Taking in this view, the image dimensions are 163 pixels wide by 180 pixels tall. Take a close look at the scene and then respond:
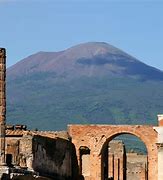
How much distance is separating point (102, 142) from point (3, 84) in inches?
751

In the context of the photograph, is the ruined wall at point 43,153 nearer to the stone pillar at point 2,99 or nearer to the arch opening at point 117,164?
the stone pillar at point 2,99

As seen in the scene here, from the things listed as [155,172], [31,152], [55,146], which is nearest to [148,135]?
[155,172]

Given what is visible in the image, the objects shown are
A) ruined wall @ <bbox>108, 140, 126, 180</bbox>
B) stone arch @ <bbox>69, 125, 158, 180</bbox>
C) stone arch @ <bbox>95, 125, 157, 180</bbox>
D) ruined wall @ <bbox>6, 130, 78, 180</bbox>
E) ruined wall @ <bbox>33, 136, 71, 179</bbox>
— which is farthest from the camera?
ruined wall @ <bbox>108, 140, 126, 180</bbox>

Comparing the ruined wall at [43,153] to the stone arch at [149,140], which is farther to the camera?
the stone arch at [149,140]

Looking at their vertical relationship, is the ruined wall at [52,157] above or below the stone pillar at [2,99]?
below

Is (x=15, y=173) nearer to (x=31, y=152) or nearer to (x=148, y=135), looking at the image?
(x=31, y=152)

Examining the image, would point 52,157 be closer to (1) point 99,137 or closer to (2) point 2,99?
(1) point 99,137

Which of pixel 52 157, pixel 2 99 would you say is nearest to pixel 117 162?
pixel 52 157

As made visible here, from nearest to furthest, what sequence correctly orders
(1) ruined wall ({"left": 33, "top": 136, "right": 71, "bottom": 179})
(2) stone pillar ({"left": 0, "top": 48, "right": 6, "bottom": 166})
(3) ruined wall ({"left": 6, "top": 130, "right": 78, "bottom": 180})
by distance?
(2) stone pillar ({"left": 0, "top": 48, "right": 6, "bottom": 166})
(3) ruined wall ({"left": 6, "top": 130, "right": 78, "bottom": 180})
(1) ruined wall ({"left": 33, "top": 136, "right": 71, "bottom": 179})

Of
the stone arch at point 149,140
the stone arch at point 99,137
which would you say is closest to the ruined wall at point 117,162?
the stone arch at point 99,137

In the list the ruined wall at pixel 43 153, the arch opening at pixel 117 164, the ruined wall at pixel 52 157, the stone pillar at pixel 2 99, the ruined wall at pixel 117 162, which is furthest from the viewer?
the ruined wall at pixel 117 162

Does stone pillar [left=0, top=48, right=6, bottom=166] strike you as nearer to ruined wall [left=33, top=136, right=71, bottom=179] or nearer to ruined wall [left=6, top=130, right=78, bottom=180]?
ruined wall [left=6, top=130, right=78, bottom=180]

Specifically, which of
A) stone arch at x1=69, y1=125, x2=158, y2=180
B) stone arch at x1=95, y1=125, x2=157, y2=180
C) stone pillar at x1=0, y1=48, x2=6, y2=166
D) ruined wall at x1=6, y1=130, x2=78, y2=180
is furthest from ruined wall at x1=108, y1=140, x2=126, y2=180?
stone pillar at x1=0, y1=48, x2=6, y2=166

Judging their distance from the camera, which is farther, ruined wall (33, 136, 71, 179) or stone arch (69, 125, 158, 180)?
stone arch (69, 125, 158, 180)
